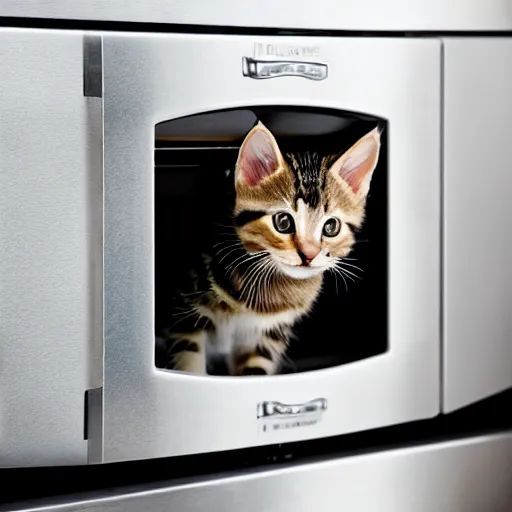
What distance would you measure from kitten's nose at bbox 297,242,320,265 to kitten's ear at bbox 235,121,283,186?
8 cm

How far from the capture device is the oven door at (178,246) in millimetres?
935

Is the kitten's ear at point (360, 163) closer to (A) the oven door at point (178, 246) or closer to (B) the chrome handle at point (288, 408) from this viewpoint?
(A) the oven door at point (178, 246)

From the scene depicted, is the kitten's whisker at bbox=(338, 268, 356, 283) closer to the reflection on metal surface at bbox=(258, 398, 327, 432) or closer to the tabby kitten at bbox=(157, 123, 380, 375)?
the tabby kitten at bbox=(157, 123, 380, 375)

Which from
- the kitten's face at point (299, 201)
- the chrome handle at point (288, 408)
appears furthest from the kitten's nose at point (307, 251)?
the chrome handle at point (288, 408)

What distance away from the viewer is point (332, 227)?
3.39ft

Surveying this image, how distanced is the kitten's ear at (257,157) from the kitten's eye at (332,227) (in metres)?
0.08

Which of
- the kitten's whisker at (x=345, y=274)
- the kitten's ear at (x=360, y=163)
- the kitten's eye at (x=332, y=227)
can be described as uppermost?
the kitten's ear at (x=360, y=163)

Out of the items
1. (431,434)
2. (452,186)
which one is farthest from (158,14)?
(431,434)

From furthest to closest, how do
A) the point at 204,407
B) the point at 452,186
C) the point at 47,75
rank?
the point at 452,186, the point at 204,407, the point at 47,75

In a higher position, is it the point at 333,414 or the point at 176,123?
the point at 176,123

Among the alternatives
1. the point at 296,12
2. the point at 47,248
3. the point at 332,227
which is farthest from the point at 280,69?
the point at 47,248

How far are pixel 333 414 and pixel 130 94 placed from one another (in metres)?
0.40

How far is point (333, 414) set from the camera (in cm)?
107

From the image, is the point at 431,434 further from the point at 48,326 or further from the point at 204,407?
the point at 48,326
